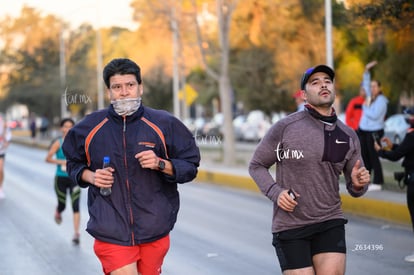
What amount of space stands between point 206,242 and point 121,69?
6570 millimetres

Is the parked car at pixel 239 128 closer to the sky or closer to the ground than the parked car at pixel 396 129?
closer to the ground

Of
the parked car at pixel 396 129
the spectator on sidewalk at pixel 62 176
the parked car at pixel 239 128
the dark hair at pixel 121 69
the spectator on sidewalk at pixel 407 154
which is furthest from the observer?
the parked car at pixel 239 128

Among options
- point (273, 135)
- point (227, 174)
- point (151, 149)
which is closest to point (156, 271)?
point (151, 149)

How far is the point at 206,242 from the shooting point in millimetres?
11719

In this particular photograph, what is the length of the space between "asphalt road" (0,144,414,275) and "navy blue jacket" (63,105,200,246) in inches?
160

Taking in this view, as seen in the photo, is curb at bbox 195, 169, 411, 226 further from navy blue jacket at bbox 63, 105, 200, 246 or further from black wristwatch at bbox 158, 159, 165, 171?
black wristwatch at bbox 158, 159, 165, 171

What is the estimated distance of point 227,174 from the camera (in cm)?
2167

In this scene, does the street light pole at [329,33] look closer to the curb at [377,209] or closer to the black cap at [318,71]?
the curb at [377,209]

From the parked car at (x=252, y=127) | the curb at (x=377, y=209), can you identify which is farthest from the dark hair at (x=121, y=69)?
the parked car at (x=252, y=127)

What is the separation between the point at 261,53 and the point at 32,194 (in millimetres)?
20481

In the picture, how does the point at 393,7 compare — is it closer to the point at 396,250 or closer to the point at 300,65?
the point at 396,250

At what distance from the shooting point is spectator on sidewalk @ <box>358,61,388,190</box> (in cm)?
1466

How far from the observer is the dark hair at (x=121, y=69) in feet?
17.9

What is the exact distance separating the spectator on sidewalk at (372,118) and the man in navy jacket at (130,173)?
9388mm
